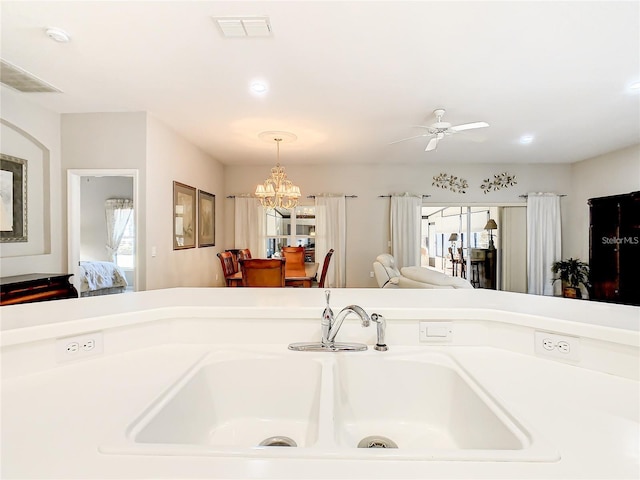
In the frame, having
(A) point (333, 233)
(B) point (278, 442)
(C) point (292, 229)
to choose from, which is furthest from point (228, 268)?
(B) point (278, 442)

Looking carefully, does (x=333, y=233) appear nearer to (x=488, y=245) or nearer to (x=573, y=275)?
(x=488, y=245)

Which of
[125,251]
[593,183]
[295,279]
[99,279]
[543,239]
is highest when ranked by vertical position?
[593,183]

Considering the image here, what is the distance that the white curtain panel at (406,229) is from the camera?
19.4 ft

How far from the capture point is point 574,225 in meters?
5.81

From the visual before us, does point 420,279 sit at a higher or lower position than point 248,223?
lower

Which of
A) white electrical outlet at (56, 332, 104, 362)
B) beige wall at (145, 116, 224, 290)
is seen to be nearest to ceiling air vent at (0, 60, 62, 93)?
beige wall at (145, 116, 224, 290)

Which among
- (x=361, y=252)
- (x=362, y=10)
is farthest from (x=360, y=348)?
(x=361, y=252)

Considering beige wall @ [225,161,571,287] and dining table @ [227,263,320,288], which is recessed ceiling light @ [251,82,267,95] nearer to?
dining table @ [227,263,320,288]

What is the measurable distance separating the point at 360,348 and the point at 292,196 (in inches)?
144

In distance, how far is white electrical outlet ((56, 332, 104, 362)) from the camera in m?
1.00

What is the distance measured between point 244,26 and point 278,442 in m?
2.29

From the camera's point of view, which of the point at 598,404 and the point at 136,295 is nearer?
the point at 598,404

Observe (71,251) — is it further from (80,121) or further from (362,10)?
(362,10)

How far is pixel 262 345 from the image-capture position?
119cm
